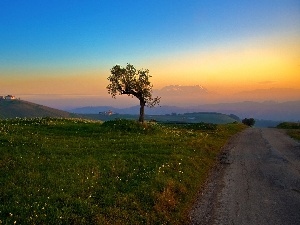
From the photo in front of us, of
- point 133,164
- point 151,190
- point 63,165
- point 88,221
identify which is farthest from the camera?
point 133,164

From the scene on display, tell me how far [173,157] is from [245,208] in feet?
30.0

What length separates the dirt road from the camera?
50.2 ft

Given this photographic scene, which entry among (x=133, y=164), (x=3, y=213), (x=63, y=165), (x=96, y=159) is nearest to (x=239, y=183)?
(x=133, y=164)

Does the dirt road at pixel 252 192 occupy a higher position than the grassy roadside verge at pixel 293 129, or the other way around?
the grassy roadside verge at pixel 293 129

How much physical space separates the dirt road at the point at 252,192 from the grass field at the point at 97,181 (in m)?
1.02

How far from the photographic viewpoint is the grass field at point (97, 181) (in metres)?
13.6

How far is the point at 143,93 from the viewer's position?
5394 centimetres

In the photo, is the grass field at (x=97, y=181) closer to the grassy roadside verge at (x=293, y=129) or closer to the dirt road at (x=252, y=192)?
the dirt road at (x=252, y=192)

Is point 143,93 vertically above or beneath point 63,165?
above

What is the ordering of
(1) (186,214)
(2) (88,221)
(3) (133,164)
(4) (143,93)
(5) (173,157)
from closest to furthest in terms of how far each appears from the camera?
(2) (88,221) → (1) (186,214) → (3) (133,164) → (5) (173,157) → (4) (143,93)

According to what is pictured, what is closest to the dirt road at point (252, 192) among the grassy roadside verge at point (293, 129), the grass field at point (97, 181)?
the grass field at point (97, 181)

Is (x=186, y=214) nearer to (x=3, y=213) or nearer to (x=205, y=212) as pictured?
(x=205, y=212)

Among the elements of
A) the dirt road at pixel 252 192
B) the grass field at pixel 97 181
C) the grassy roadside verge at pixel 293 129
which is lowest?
the dirt road at pixel 252 192

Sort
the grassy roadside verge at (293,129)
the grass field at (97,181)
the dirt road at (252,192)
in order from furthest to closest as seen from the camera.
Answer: the grassy roadside verge at (293,129) < the dirt road at (252,192) < the grass field at (97,181)
